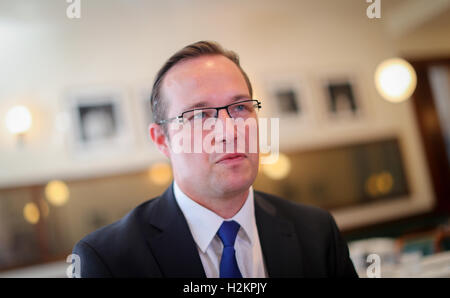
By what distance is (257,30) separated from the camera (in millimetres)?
1031

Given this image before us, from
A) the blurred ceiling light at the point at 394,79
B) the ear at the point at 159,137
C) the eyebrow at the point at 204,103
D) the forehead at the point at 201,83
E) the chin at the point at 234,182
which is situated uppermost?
the blurred ceiling light at the point at 394,79

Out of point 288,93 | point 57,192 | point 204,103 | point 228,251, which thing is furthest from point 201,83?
point 57,192

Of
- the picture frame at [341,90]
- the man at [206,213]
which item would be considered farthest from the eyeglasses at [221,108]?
the picture frame at [341,90]

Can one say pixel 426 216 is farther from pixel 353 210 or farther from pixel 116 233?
pixel 116 233

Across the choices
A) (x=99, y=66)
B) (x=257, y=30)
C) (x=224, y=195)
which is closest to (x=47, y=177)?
(x=99, y=66)

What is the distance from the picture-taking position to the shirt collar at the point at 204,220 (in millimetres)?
462

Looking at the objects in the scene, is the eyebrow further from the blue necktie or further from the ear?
the blue necktie

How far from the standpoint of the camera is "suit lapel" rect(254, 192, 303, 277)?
0.48 m

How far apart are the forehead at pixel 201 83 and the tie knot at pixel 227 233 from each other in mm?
176

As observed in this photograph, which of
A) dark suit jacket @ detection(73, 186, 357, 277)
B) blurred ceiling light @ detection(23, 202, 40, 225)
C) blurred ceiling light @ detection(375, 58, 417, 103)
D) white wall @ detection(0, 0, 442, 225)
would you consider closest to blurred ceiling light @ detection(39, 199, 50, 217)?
blurred ceiling light @ detection(23, 202, 40, 225)

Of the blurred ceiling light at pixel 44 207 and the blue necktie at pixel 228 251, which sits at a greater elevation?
the blue necktie at pixel 228 251

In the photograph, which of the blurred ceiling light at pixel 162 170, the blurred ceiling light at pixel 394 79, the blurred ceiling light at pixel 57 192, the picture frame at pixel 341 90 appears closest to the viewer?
the picture frame at pixel 341 90

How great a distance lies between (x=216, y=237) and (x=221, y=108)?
0.19m

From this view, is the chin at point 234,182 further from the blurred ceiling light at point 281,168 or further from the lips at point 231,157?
the blurred ceiling light at point 281,168
